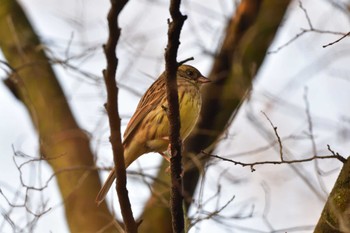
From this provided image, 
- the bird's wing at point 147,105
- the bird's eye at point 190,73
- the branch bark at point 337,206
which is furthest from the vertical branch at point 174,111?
the bird's eye at point 190,73

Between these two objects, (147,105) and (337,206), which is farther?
(147,105)

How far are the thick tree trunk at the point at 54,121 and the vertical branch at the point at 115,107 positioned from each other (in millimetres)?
2565

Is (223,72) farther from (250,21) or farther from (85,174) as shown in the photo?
(85,174)

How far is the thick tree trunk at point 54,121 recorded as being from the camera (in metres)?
7.32

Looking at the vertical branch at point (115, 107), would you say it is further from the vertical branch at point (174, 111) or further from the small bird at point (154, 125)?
the small bird at point (154, 125)

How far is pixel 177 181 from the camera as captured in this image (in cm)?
447

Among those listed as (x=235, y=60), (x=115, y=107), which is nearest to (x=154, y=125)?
(x=115, y=107)

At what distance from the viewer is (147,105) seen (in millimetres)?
5930

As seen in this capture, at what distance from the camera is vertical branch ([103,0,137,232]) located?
3.54 m

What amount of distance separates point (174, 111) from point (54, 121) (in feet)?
12.6

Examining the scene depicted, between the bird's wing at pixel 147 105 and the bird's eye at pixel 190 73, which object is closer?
the bird's wing at pixel 147 105

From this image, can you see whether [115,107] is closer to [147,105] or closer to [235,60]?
[147,105]

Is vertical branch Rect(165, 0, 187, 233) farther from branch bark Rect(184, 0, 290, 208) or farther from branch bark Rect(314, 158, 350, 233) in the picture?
branch bark Rect(184, 0, 290, 208)

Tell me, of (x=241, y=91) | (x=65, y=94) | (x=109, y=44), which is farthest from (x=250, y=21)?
(x=109, y=44)
